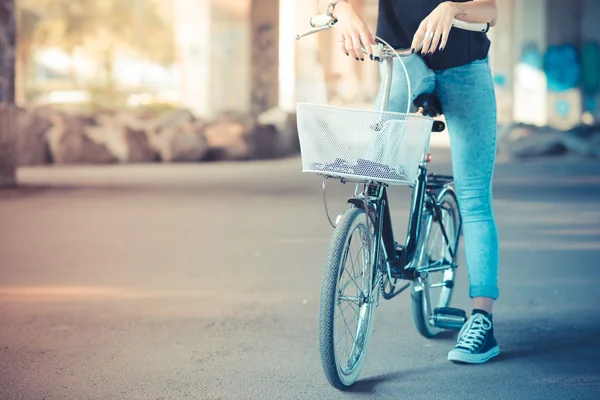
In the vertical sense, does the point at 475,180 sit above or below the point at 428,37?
below

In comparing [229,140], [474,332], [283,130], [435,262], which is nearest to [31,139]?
[229,140]

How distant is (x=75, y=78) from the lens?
222ft

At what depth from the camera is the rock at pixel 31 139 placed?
17.7 m

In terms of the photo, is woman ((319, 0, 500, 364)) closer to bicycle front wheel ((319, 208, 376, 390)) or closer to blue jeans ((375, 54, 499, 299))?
blue jeans ((375, 54, 499, 299))

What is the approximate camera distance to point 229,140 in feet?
64.1

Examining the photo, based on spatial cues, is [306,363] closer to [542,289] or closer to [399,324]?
[399,324]

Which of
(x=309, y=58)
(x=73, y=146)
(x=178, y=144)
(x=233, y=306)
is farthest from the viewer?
(x=309, y=58)

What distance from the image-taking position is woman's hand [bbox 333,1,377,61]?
13.9ft

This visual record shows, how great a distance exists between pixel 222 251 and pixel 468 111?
12.1 feet

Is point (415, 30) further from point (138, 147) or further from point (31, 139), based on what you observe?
point (138, 147)

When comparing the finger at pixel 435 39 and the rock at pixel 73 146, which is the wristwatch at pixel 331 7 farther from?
the rock at pixel 73 146

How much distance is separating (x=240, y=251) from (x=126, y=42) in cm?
5251

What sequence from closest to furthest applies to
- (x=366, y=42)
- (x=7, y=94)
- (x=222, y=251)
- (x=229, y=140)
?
1. (x=366, y=42)
2. (x=222, y=251)
3. (x=7, y=94)
4. (x=229, y=140)

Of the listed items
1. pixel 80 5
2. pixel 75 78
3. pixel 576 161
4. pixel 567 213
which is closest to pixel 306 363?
pixel 567 213
